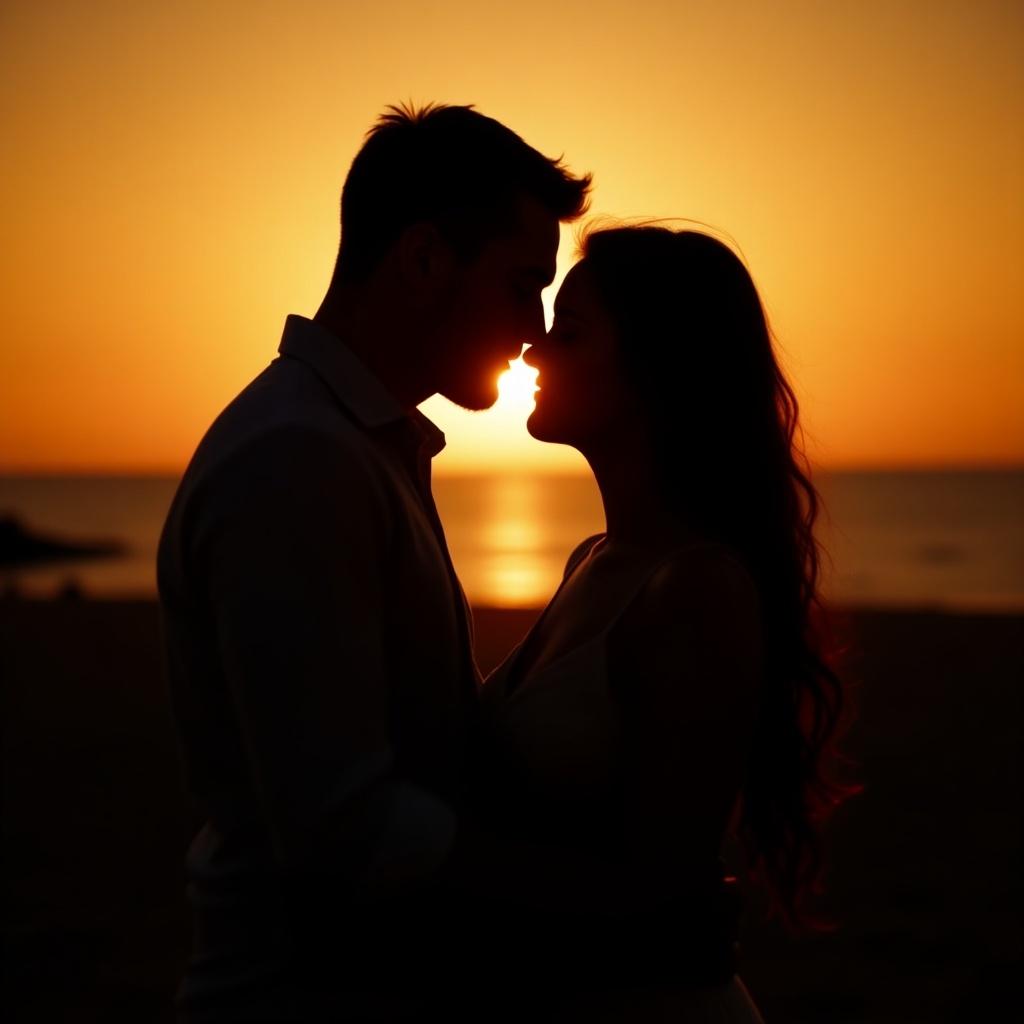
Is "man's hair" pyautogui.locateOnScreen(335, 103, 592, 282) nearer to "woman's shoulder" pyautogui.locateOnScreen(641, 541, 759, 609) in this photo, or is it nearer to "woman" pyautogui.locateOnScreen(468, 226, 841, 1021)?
"woman" pyautogui.locateOnScreen(468, 226, 841, 1021)

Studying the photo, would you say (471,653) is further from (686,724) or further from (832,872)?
(832,872)

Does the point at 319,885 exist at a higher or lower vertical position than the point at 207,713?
lower

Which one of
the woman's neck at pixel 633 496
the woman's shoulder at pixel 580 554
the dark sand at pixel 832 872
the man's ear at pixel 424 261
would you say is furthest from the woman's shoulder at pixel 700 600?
the dark sand at pixel 832 872

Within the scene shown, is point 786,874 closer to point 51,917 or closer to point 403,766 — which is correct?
point 403,766

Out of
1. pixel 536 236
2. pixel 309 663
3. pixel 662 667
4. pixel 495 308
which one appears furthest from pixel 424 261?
pixel 309 663

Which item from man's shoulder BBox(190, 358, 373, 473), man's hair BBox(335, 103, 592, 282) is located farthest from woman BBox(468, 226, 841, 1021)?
man's shoulder BBox(190, 358, 373, 473)

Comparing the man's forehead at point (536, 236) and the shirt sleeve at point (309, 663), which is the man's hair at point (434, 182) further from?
the shirt sleeve at point (309, 663)

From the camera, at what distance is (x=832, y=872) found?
7953 millimetres

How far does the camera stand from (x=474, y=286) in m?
3.03

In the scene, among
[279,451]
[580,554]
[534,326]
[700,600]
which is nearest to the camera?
[279,451]


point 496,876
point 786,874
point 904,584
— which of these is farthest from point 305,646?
point 904,584

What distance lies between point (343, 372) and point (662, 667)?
86 cm

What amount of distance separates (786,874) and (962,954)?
386 centimetres

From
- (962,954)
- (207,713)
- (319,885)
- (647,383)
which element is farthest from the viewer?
(962,954)
